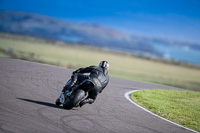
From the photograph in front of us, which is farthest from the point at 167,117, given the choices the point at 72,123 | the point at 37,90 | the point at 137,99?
the point at 37,90

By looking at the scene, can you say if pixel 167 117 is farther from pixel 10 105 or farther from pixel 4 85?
pixel 4 85

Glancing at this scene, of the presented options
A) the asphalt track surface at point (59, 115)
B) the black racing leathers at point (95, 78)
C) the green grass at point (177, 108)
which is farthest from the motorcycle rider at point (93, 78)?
the green grass at point (177, 108)

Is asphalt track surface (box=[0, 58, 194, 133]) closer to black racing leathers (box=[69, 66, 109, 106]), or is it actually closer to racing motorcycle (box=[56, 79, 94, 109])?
racing motorcycle (box=[56, 79, 94, 109])

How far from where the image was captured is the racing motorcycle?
7.94m

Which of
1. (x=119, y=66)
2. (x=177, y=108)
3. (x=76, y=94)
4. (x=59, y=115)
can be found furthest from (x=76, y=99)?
(x=119, y=66)

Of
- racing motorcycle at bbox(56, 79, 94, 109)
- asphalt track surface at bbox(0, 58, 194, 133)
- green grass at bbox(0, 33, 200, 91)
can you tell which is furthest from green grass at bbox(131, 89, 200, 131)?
green grass at bbox(0, 33, 200, 91)

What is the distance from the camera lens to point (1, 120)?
625 centimetres

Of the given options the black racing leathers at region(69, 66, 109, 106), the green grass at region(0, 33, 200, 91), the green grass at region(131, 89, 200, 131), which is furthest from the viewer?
the green grass at region(0, 33, 200, 91)

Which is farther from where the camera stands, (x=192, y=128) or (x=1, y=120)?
(x=192, y=128)

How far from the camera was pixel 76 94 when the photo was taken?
794 centimetres

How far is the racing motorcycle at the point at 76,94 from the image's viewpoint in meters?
7.94

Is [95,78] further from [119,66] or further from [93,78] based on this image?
[119,66]

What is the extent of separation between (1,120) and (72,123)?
5.34ft

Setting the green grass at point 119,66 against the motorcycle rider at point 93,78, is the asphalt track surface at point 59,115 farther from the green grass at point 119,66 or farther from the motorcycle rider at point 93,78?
the green grass at point 119,66
